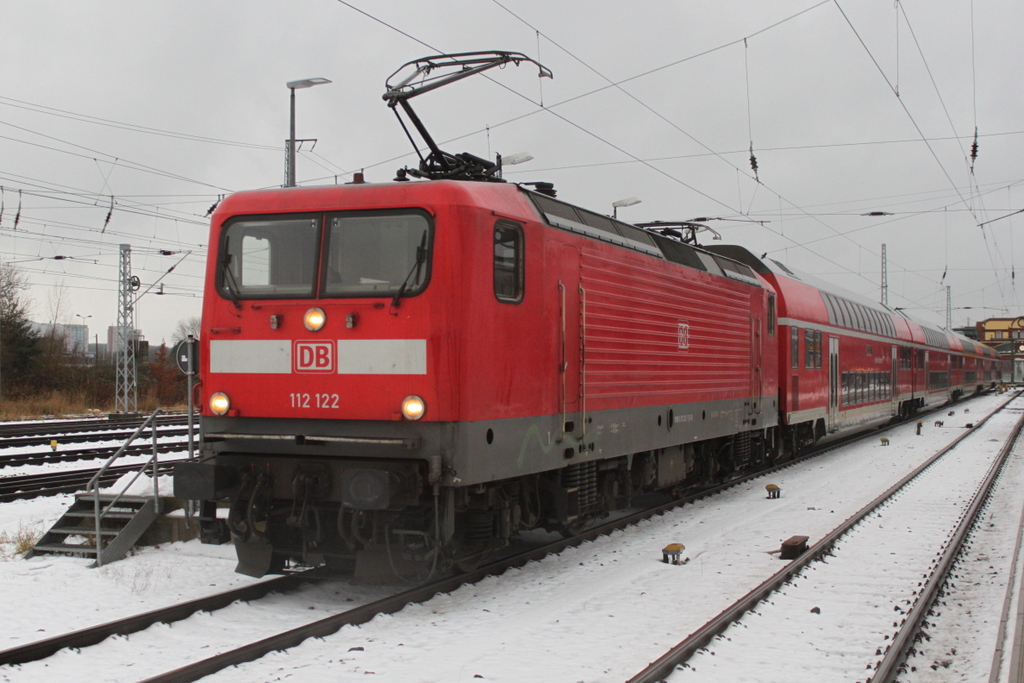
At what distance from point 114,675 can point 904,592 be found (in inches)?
240

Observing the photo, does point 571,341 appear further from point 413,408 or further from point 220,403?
point 220,403

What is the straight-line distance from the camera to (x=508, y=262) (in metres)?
7.29

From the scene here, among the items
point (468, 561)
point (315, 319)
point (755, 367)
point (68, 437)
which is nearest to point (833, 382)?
point (755, 367)

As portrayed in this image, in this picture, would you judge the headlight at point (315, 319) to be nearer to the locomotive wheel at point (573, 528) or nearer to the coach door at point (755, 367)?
the locomotive wheel at point (573, 528)

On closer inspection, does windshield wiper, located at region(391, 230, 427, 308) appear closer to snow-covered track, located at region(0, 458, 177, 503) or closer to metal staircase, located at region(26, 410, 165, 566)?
metal staircase, located at region(26, 410, 165, 566)

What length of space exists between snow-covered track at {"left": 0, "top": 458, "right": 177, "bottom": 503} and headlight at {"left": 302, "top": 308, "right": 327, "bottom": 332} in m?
5.66

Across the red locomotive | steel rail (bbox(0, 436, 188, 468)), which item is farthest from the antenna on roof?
steel rail (bbox(0, 436, 188, 468))

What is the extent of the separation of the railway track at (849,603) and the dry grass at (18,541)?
6.45 meters

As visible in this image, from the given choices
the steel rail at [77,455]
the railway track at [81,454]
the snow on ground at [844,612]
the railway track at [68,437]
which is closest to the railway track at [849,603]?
the snow on ground at [844,612]

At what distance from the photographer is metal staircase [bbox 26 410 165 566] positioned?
830 centimetres

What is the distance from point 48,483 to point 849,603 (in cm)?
1141

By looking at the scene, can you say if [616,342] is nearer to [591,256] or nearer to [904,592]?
[591,256]

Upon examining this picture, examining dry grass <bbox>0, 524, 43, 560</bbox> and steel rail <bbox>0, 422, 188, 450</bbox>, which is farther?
steel rail <bbox>0, 422, 188, 450</bbox>

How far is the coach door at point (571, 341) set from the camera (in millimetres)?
8031
